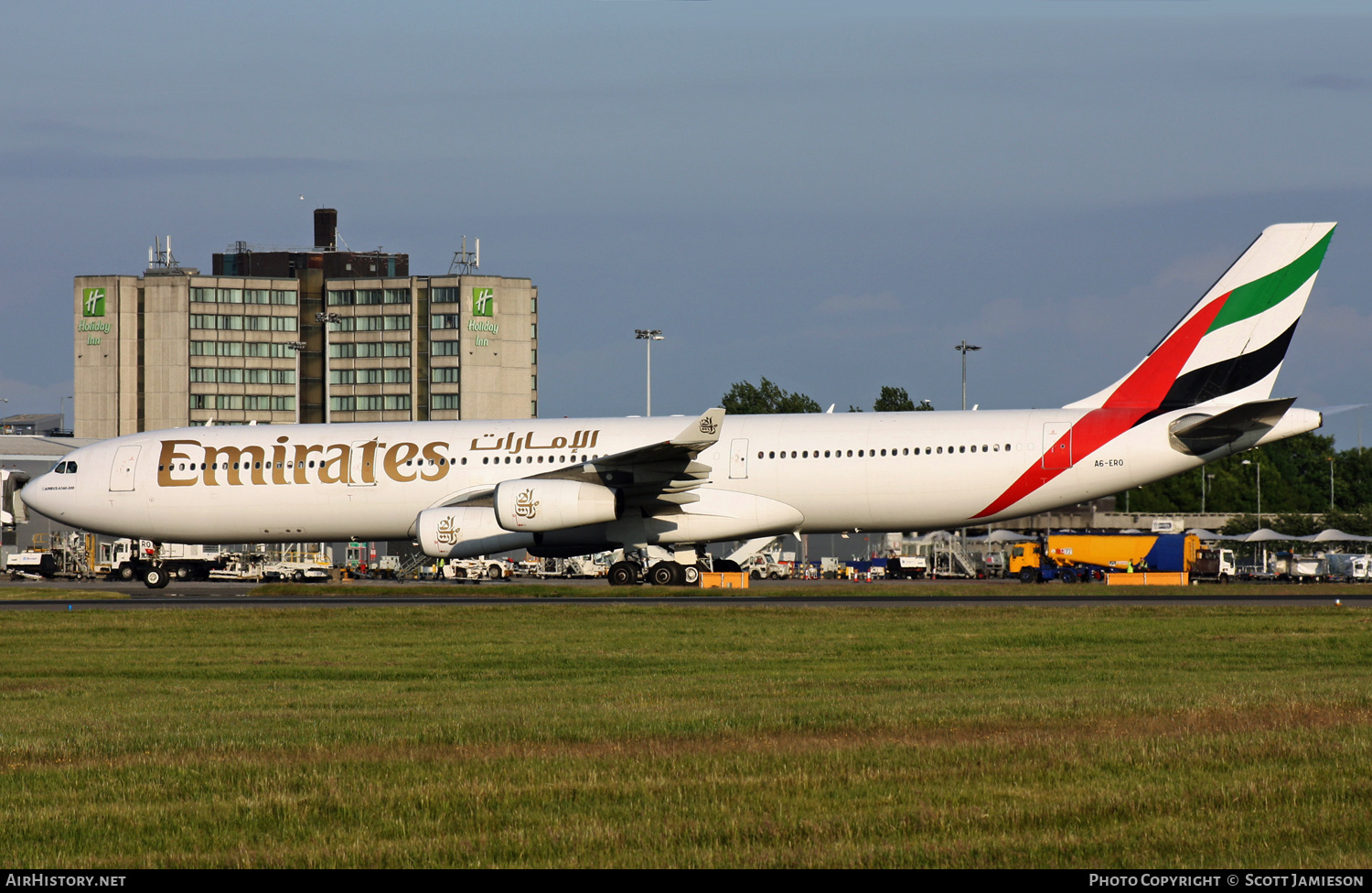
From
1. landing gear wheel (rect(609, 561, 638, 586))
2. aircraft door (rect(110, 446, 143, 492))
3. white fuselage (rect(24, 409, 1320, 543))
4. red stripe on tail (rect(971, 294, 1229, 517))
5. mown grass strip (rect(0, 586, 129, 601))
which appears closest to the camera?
red stripe on tail (rect(971, 294, 1229, 517))

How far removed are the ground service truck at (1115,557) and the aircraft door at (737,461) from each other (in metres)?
29.8

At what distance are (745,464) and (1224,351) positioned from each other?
10741mm

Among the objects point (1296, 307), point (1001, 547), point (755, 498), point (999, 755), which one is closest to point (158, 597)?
point (755, 498)

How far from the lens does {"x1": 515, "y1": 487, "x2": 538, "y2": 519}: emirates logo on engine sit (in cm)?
3259

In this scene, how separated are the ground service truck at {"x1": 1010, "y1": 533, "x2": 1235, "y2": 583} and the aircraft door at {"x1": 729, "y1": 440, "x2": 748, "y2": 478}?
29814 millimetres

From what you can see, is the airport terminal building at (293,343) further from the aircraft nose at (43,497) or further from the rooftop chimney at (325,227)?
the aircraft nose at (43,497)

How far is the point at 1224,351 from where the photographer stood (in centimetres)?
3244

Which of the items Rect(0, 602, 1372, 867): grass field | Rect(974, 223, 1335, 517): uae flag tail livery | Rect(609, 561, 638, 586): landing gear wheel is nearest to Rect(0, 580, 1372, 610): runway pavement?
Rect(609, 561, 638, 586): landing gear wheel

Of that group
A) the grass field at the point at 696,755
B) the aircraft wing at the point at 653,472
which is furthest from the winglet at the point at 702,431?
the grass field at the point at 696,755

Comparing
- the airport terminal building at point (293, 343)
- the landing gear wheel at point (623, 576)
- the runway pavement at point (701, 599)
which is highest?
the airport terminal building at point (293, 343)

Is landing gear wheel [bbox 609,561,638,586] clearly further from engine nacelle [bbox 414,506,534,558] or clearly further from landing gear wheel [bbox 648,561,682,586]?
engine nacelle [bbox 414,506,534,558]

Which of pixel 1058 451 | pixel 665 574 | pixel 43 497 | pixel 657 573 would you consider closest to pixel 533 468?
pixel 657 573

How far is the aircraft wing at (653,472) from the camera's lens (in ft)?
105

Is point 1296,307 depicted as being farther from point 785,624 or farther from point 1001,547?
point 1001,547
